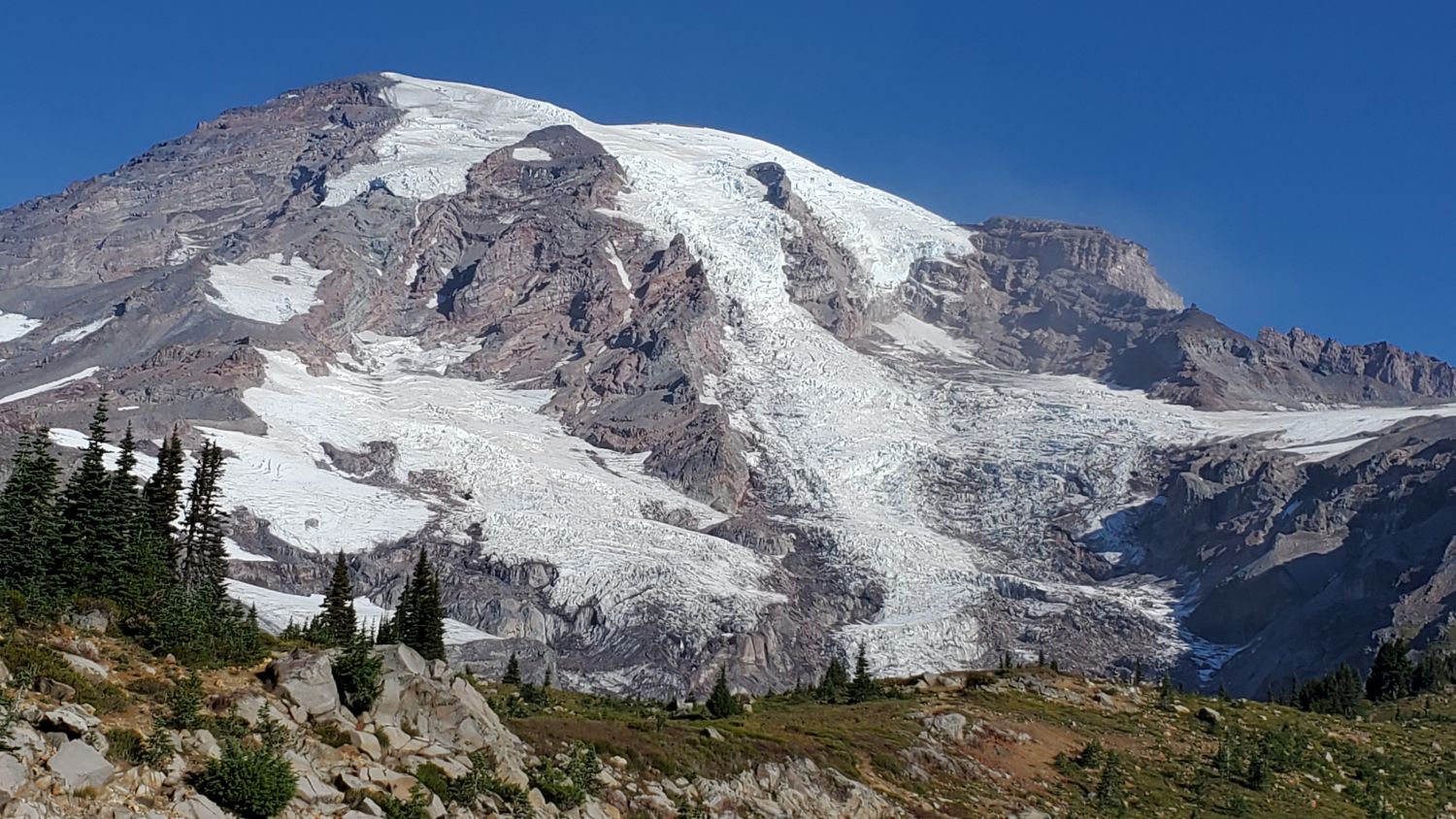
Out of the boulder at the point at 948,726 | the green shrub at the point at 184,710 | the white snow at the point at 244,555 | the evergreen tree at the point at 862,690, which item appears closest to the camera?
the green shrub at the point at 184,710

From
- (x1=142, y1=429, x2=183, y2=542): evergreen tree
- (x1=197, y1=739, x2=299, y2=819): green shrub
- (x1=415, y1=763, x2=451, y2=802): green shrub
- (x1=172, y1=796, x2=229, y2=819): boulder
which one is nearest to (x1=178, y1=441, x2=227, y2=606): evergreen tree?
(x1=142, y1=429, x2=183, y2=542): evergreen tree

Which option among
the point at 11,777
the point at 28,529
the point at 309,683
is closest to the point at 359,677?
the point at 309,683

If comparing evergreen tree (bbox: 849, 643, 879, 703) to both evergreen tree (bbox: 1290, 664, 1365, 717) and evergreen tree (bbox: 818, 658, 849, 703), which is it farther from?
evergreen tree (bbox: 1290, 664, 1365, 717)

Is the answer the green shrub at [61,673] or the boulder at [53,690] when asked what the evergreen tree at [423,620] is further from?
the boulder at [53,690]

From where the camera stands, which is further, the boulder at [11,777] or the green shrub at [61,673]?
the green shrub at [61,673]

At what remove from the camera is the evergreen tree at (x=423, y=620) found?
58.9m

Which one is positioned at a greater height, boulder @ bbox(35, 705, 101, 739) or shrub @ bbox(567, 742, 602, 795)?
boulder @ bbox(35, 705, 101, 739)

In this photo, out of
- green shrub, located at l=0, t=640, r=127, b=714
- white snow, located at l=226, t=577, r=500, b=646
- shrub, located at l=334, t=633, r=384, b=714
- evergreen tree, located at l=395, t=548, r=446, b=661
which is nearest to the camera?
green shrub, located at l=0, t=640, r=127, b=714

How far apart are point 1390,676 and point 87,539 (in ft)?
237

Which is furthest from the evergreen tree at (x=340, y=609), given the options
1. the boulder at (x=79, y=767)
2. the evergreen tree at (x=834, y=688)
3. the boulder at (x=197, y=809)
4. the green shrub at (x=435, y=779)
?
the boulder at (x=79, y=767)

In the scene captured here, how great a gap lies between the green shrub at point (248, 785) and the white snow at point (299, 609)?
133 m

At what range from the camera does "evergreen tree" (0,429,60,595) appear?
3578 centimetres

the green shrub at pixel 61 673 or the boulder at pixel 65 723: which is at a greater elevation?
the green shrub at pixel 61 673

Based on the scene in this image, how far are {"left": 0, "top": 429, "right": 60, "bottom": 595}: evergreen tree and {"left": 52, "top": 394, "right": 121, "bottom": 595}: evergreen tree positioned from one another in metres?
0.43
